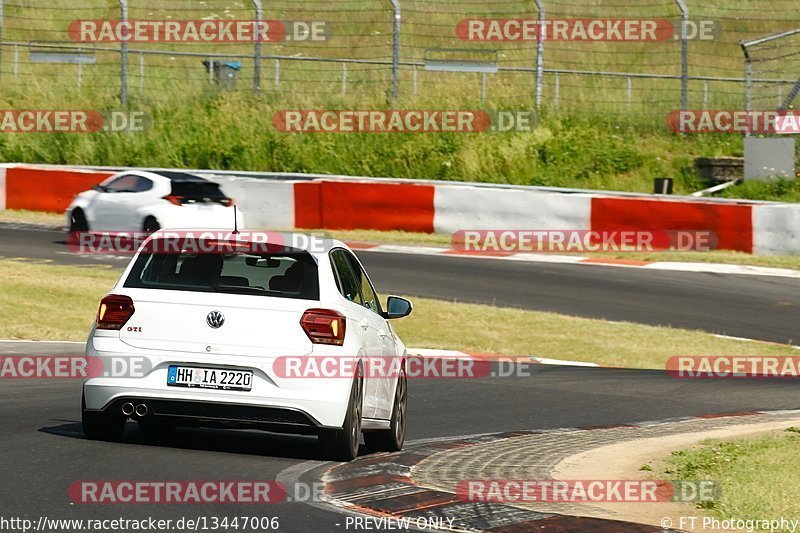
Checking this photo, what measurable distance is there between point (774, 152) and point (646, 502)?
2116 cm

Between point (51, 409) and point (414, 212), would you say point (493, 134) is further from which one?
point (51, 409)

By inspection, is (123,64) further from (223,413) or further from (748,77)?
(223,413)

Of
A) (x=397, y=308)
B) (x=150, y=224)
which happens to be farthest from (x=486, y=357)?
(x=150, y=224)

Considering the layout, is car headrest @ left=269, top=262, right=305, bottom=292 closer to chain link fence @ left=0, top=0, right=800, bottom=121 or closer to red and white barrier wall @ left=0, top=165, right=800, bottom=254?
red and white barrier wall @ left=0, top=165, right=800, bottom=254

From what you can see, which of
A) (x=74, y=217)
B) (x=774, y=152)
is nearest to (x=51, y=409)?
(x=74, y=217)

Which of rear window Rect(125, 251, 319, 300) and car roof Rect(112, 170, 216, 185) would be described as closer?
rear window Rect(125, 251, 319, 300)

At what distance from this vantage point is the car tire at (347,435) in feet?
28.1

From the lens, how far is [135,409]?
8531 millimetres

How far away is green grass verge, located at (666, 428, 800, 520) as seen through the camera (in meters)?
7.22

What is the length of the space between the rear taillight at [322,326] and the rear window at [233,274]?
0.15m

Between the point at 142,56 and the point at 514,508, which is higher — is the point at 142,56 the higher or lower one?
the higher one

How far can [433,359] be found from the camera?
16.4 meters

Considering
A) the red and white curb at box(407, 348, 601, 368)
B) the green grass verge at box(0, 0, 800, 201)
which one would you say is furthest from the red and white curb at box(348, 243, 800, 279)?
the red and white curb at box(407, 348, 601, 368)

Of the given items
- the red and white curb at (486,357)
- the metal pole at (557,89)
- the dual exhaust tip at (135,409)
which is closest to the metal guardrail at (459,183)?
the metal pole at (557,89)
